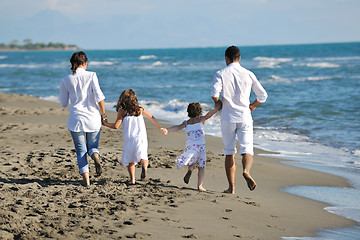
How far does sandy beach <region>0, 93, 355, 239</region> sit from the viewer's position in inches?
155

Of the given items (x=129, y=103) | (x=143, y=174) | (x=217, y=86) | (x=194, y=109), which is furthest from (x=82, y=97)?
(x=217, y=86)

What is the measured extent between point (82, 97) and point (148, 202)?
1.53m

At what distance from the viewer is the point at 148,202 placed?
15.4ft

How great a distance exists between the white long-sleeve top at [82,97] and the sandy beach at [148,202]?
80 centimetres

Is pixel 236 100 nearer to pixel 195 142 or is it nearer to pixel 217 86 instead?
pixel 217 86

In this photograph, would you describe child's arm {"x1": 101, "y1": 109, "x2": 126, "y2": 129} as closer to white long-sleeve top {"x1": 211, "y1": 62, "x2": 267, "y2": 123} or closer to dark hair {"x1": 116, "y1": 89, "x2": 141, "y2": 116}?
dark hair {"x1": 116, "y1": 89, "x2": 141, "y2": 116}

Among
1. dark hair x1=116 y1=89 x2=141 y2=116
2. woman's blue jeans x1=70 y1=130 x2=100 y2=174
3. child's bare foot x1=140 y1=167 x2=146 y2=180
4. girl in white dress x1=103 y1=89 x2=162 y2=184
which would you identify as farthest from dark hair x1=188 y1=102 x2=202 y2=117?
woman's blue jeans x1=70 y1=130 x2=100 y2=174

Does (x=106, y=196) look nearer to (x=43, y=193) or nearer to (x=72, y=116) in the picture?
(x=43, y=193)

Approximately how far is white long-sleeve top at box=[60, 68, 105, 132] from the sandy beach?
80cm

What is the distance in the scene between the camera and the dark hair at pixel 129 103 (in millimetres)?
5233

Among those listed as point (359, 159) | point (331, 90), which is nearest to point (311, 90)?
point (331, 90)

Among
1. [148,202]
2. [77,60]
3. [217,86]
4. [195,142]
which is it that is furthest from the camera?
[195,142]

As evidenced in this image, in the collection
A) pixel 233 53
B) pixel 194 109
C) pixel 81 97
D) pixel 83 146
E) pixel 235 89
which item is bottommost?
pixel 83 146

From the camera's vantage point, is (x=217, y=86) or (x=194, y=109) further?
(x=194, y=109)
